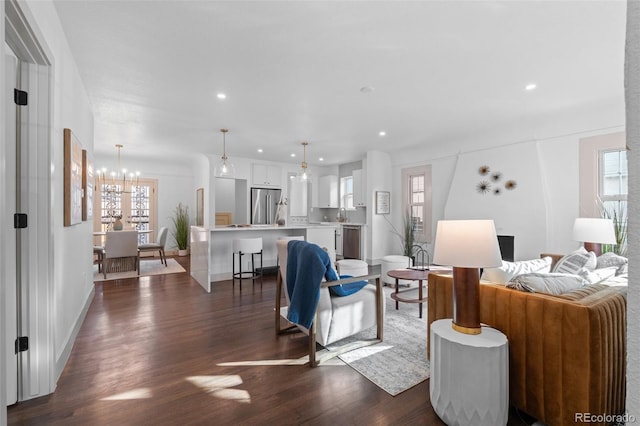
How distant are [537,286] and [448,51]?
2.05m

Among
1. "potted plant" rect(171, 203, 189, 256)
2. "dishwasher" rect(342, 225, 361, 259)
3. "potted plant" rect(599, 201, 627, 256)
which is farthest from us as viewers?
"potted plant" rect(171, 203, 189, 256)

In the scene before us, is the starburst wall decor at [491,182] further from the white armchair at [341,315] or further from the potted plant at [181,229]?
the potted plant at [181,229]

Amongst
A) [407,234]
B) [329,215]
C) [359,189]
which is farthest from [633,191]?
[329,215]

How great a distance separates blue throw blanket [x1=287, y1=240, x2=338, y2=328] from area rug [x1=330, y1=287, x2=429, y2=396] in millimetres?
480

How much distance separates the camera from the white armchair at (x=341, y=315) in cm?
255

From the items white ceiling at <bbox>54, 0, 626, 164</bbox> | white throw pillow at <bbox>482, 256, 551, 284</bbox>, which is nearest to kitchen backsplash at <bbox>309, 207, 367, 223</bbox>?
white ceiling at <bbox>54, 0, 626, 164</bbox>

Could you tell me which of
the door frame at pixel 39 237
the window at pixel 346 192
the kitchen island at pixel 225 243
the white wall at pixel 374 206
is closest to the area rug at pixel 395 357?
the door frame at pixel 39 237

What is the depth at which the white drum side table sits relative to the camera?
163cm

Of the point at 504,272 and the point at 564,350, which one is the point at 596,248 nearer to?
the point at 504,272

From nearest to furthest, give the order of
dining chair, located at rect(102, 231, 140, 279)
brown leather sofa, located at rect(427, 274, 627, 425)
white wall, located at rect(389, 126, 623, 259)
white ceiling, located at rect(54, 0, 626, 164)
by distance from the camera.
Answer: brown leather sofa, located at rect(427, 274, 627, 425), white ceiling, located at rect(54, 0, 626, 164), white wall, located at rect(389, 126, 623, 259), dining chair, located at rect(102, 231, 140, 279)

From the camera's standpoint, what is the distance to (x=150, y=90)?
11.4 ft

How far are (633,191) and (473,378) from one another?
62.3 inches

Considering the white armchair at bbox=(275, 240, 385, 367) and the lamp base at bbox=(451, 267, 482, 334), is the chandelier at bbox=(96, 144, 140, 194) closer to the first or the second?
the white armchair at bbox=(275, 240, 385, 367)

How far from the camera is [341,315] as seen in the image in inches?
104
